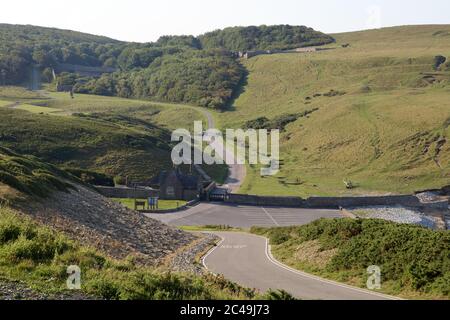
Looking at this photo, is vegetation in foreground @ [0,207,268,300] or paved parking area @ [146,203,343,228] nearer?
vegetation in foreground @ [0,207,268,300]

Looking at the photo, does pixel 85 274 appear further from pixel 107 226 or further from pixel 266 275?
pixel 107 226

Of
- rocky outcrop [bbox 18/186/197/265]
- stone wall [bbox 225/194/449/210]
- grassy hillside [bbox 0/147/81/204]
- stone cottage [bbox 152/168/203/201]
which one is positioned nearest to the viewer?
rocky outcrop [bbox 18/186/197/265]

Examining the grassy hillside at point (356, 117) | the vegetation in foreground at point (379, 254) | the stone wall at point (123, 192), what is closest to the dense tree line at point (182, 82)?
the grassy hillside at point (356, 117)

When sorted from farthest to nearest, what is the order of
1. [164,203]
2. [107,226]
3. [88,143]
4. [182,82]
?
[182,82] → [88,143] → [164,203] → [107,226]
